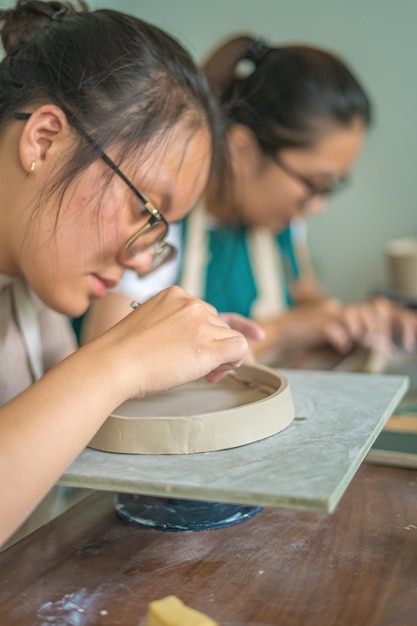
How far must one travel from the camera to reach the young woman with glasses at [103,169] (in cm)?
85

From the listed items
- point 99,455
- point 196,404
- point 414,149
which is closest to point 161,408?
point 196,404

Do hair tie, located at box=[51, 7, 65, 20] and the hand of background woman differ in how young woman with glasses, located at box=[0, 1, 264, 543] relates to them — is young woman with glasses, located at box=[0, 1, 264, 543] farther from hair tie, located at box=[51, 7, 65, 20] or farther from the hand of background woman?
the hand of background woman

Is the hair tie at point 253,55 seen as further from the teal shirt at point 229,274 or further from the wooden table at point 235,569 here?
the wooden table at point 235,569

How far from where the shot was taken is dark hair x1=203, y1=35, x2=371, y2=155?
179 centimetres

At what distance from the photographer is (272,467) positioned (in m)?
0.73

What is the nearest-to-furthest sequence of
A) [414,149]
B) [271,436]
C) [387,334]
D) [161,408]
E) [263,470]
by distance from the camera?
1. [263,470]
2. [271,436]
3. [161,408]
4. [387,334]
5. [414,149]

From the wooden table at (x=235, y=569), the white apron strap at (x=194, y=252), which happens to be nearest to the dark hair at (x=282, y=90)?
the white apron strap at (x=194, y=252)

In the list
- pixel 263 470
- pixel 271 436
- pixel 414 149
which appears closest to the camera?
pixel 263 470

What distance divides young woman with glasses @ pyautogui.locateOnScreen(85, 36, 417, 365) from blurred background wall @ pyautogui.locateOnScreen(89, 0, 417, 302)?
980mm

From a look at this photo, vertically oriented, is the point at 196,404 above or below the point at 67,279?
below

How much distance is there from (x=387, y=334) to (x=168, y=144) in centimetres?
116

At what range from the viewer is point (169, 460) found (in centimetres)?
A: 76

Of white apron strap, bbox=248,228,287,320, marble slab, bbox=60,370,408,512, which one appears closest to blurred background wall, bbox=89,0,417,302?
white apron strap, bbox=248,228,287,320

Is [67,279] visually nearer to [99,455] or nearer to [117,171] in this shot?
[117,171]
